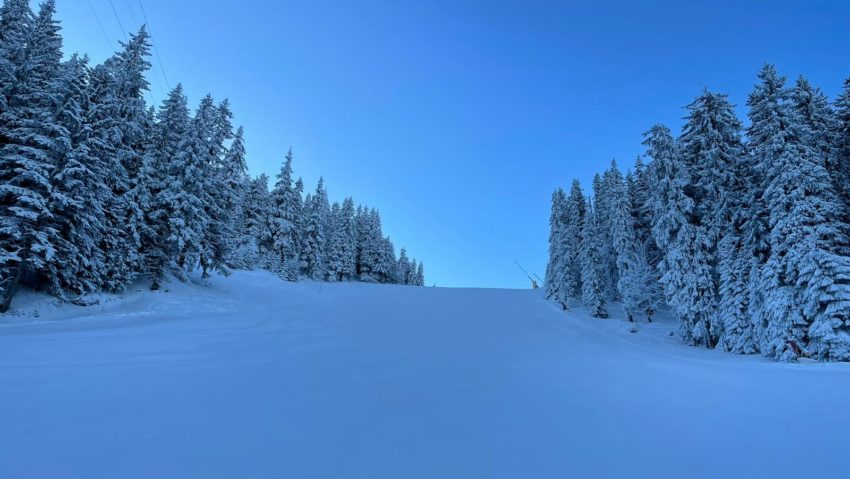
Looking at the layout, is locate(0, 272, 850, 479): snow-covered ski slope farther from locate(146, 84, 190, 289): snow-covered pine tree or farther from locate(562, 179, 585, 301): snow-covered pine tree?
locate(562, 179, 585, 301): snow-covered pine tree

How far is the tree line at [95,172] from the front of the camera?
1517 centimetres

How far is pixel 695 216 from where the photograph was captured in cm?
2277

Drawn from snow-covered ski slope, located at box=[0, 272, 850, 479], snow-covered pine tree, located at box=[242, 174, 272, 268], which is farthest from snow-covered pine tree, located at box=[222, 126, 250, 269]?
snow-covered ski slope, located at box=[0, 272, 850, 479]

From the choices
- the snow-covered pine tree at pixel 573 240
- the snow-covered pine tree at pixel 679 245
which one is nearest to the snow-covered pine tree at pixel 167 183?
the snow-covered pine tree at pixel 679 245

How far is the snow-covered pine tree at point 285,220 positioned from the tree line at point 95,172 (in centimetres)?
1402

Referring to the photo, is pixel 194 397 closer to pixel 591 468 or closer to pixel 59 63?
pixel 591 468

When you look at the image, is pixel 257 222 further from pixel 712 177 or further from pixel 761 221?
pixel 761 221

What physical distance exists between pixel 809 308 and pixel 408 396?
1836cm

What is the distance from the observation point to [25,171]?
1476 cm

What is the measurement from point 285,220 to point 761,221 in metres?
44.5

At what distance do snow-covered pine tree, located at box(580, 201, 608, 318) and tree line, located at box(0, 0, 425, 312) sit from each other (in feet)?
98.7

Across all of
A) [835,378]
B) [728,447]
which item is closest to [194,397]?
[728,447]

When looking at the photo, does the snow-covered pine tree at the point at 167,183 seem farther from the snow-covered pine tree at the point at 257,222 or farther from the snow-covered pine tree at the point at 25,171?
the snow-covered pine tree at the point at 257,222

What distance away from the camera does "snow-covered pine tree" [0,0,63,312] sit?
1442 centimetres
